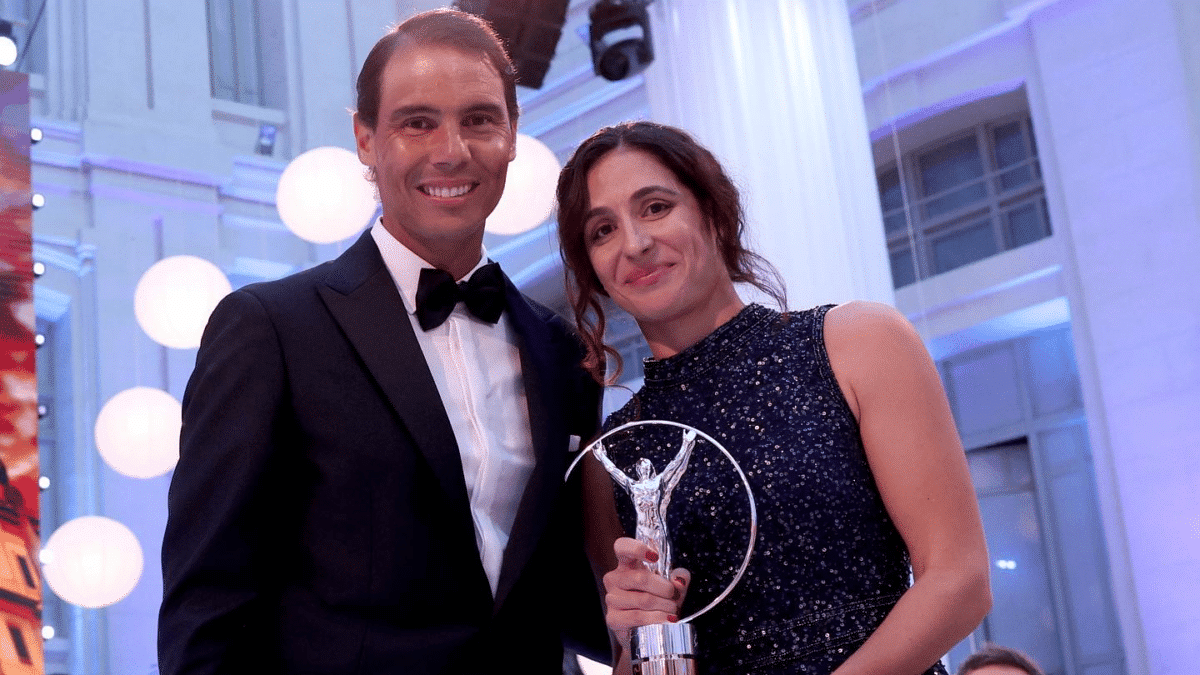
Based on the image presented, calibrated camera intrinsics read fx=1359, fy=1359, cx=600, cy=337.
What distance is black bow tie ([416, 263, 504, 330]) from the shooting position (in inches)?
72.0

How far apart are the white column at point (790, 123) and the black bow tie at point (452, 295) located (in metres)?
2.10

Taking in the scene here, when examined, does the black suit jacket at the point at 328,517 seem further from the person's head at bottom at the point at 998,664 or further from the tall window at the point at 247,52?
the tall window at the point at 247,52

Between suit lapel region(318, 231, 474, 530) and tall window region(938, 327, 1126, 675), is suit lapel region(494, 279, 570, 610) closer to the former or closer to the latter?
suit lapel region(318, 231, 474, 530)

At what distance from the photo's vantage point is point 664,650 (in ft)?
5.12

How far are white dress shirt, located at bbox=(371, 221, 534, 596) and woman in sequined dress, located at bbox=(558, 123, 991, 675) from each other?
17cm

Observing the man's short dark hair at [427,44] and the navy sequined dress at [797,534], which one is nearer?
the navy sequined dress at [797,534]

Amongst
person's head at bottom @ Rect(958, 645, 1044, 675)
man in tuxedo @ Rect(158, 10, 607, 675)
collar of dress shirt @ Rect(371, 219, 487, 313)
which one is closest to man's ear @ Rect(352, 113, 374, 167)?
man in tuxedo @ Rect(158, 10, 607, 675)

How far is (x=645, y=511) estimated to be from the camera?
5.32ft

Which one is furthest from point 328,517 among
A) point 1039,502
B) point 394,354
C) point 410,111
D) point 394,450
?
point 1039,502

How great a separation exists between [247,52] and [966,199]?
470 centimetres

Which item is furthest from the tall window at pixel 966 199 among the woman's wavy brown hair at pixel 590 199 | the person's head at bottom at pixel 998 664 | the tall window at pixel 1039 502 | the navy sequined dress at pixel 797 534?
the navy sequined dress at pixel 797 534

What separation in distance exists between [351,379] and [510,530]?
282 mm

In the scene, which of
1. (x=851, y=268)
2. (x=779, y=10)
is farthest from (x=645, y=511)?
(x=779, y=10)

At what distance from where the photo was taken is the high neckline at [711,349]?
6.57ft
